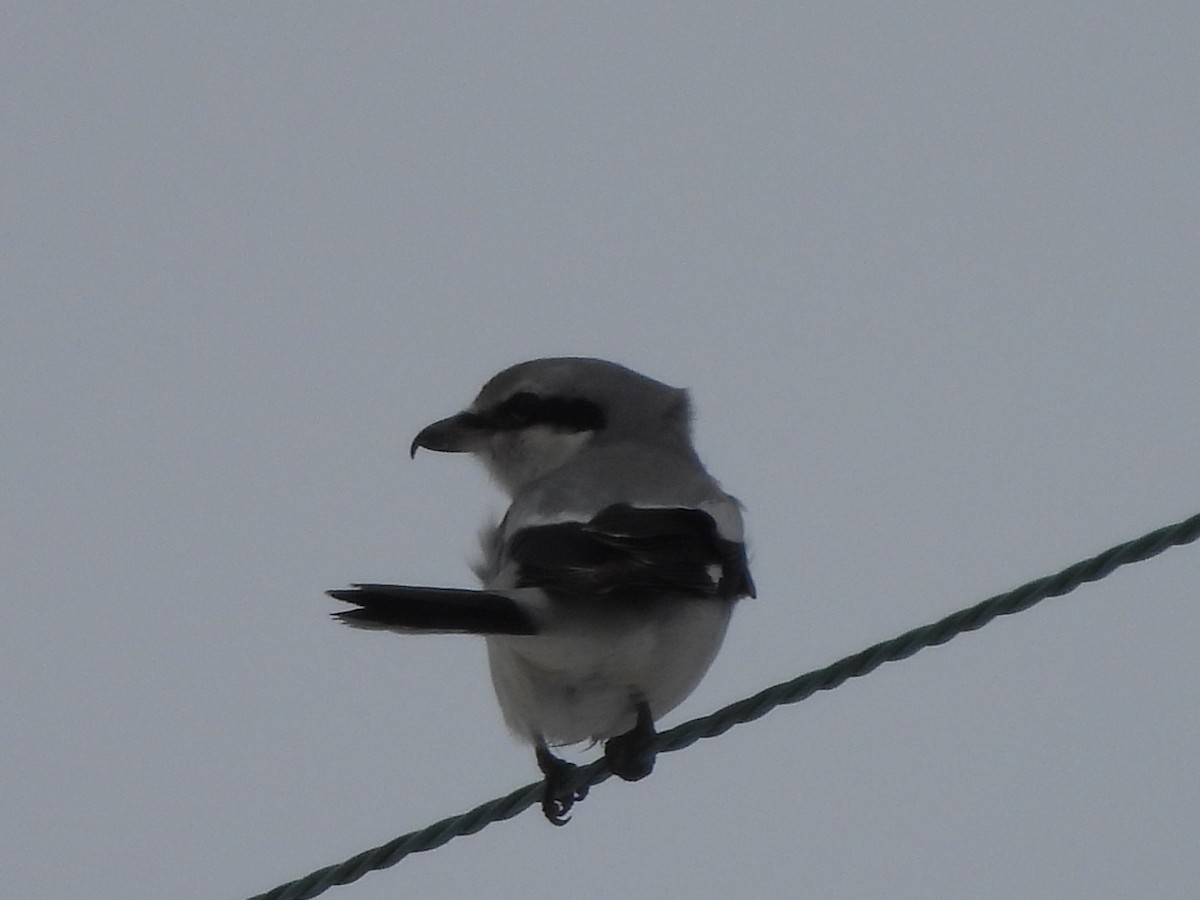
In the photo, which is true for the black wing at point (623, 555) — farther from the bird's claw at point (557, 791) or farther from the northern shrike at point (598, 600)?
the bird's claw at point (557, 791)

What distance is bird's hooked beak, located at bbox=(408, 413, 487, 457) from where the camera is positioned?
19.0 feet

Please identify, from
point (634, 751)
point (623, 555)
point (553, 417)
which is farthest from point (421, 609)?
point (553, 417)

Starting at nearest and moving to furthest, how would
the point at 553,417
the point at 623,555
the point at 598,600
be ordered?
the point at 623,555
the point at 598,600
the point at 553,417

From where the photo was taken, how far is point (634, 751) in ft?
14.6

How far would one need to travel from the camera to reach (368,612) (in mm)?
3561

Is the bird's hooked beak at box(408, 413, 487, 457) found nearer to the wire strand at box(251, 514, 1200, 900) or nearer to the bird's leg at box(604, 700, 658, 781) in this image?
the bird's leg at box(604, 700, 658, 781)

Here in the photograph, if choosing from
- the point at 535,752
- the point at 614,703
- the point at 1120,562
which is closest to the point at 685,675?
the point at 614,703

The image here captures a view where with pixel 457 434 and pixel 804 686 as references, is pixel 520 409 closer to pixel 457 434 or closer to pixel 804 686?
pixel 457 434

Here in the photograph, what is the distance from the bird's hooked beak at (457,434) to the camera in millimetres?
5801

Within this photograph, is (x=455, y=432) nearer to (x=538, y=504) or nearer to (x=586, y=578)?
(x=538, y=504)

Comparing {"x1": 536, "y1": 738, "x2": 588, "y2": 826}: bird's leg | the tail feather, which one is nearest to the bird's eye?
{"x1": 536, "y1": 738, "x2": 588, "y2": 826}: bird's leg

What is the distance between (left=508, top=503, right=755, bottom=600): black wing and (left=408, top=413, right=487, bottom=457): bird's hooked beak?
151cm

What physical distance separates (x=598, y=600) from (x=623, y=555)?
7.5 inches

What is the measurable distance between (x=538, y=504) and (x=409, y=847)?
4.38 ft
